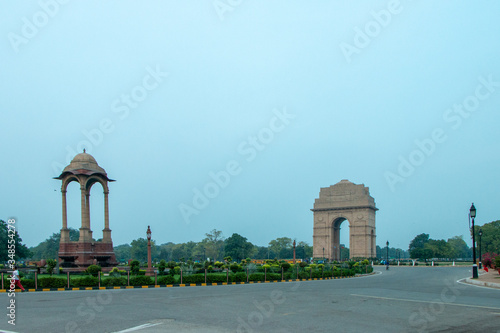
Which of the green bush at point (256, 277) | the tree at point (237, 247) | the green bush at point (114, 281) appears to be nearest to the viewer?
the green bush at point (114, 281)

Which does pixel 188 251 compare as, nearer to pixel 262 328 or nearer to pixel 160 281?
pixel 160 281

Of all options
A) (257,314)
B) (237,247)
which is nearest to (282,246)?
(237,247)

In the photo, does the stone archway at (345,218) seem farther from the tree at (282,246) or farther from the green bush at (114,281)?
the green bush at (114,281)

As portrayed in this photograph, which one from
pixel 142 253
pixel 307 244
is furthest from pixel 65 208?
pixel 307 244

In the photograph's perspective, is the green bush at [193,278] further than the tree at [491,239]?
No

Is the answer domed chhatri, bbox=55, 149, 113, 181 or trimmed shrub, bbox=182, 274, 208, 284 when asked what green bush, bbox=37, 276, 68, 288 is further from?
domed chhatri, bbox=55, 149, 113, 181

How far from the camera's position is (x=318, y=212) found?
2687 inches

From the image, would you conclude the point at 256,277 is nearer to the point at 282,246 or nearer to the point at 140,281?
the point at 140,281

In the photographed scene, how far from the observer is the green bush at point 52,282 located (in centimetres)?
1927

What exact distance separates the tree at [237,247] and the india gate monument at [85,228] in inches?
1473

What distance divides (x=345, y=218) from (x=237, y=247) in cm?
1681

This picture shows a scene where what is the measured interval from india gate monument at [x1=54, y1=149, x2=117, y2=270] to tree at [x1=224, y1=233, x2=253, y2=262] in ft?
123

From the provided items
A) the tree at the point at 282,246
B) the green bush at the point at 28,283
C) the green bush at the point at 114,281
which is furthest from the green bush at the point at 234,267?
the tree at the point at 282,246

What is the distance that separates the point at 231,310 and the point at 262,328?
103 inches
